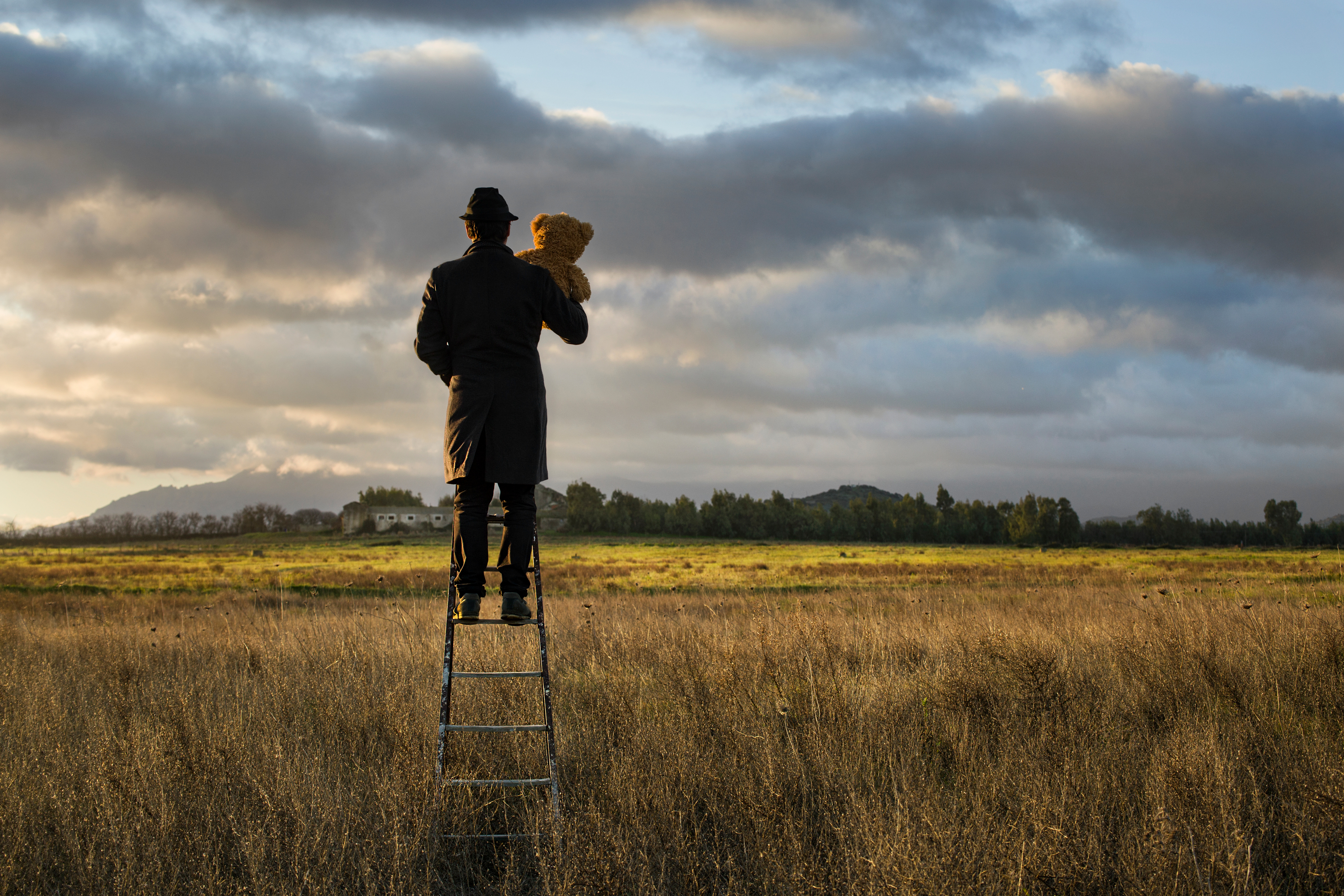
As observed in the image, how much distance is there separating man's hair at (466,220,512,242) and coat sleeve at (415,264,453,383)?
1.34 feet

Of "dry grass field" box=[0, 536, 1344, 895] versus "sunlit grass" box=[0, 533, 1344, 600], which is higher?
"dry grass field" box=[0, 536, 1344, 895]

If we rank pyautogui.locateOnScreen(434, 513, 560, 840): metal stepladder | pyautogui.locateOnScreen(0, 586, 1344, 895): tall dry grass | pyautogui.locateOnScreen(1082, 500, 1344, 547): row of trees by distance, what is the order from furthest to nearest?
1. pyautogui.locateOnScreen(1082, 500, 1344, 547): row of trees
2. pyautogui.locateOnScreen(434, 513, 560, 840): metal stepladder
3. pyautogui.locateOnScreen(0, 586, 1344, 895): tall dry grass

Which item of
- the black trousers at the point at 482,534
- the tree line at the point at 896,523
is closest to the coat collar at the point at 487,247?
the black trousers at the point at 482,534

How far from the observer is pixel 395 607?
1605cm

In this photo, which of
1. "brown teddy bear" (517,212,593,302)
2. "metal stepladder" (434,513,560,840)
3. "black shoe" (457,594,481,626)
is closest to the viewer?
"metal stepladder" (434,513,560,840)

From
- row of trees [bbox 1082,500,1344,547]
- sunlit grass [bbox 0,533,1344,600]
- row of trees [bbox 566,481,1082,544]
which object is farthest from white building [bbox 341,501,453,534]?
row of trees [bbox 1082,500,1344,547]

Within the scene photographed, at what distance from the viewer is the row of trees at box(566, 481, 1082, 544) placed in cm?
14488

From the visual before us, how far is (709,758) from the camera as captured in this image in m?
5.43

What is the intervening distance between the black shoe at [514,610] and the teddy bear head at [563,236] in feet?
8.02

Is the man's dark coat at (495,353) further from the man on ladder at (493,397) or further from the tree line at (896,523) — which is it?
the tree line at (896,523)

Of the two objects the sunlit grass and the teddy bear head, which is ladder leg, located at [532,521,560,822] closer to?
the teddy bear head

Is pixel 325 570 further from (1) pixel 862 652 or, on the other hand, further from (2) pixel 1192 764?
(2) pixel 1192 764

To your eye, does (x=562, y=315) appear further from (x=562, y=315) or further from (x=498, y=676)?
(x=498, y=676)

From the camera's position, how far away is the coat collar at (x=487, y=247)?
5.01m
